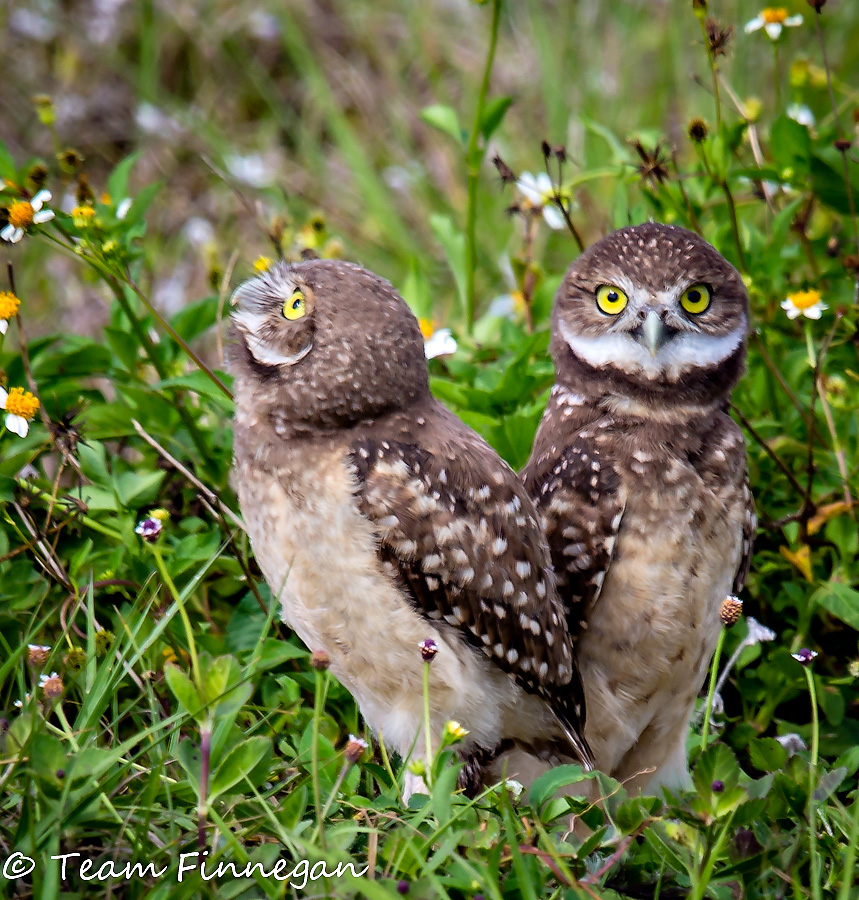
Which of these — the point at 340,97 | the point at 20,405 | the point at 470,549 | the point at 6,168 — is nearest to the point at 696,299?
the point at 470,549

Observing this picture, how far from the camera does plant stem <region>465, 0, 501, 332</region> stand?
3350 millimetres

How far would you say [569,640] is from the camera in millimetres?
2652

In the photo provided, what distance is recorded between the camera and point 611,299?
109 inches

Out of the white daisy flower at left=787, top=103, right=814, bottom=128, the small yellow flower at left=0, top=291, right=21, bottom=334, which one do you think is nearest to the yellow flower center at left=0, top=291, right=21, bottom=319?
the small yellow flower at left=0, top=291, right=21, bottom=334

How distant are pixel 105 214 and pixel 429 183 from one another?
328cm

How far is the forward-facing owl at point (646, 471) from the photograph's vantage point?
2736mm

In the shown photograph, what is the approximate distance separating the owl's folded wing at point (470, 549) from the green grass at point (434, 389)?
343 millimetres

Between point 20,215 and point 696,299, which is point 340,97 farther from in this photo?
point 696,299

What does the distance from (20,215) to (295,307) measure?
777 millimetres

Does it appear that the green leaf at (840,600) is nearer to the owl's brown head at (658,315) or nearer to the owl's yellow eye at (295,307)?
the owl's brown head at (658,315)

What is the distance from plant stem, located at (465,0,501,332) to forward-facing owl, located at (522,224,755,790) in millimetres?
777

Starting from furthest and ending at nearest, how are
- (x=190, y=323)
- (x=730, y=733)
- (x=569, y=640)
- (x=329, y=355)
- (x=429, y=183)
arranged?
1. (x=429, y=183)
2. (x=190, y=323)
3. (x=730, y=733)
4. (x=569, y=640)
5. (x=329, y=355)

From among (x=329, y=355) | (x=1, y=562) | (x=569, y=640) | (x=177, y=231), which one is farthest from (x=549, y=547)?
(x=177, y=231)

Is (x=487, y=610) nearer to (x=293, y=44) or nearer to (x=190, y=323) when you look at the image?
(x=190, y=323)
